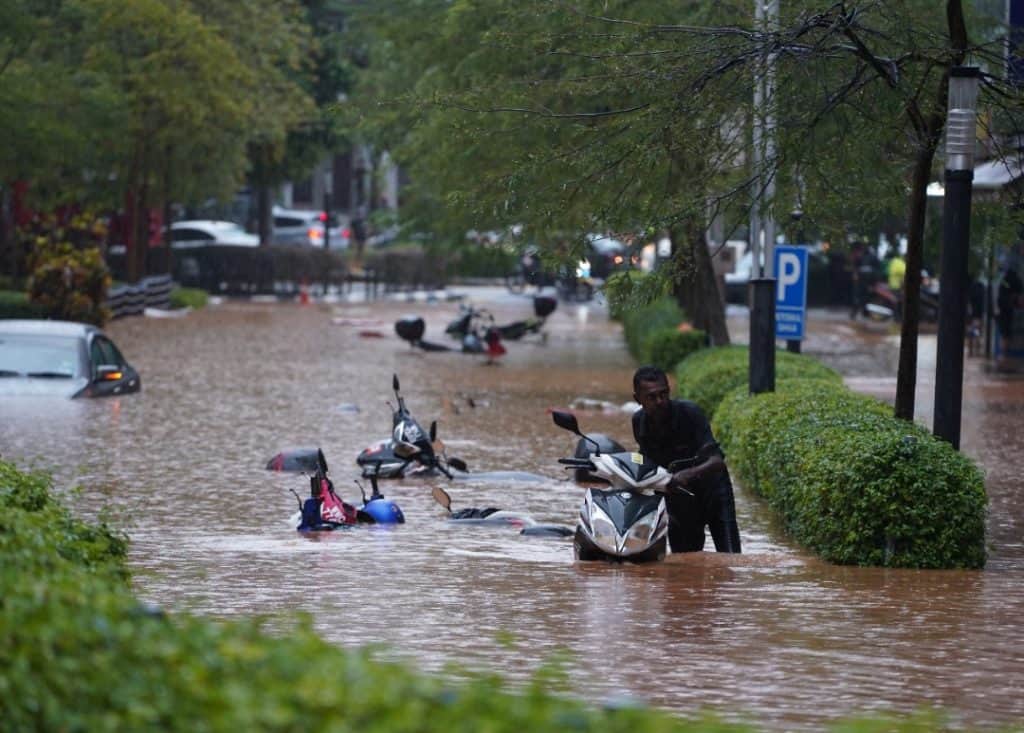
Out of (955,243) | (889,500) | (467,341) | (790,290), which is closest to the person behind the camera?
(889,500)

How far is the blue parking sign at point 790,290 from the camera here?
72.1 ft

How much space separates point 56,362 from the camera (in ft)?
79.1

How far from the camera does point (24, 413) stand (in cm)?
2184

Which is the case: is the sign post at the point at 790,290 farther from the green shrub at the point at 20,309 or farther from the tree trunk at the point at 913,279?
the green shrub at the point at 20,309

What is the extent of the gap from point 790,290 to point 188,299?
33.6 metres

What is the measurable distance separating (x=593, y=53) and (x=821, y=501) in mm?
4165

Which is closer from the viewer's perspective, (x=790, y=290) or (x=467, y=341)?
(x=790, y=290)

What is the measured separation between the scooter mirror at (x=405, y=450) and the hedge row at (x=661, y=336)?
855cm

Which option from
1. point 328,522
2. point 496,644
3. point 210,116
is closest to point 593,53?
point 328,522

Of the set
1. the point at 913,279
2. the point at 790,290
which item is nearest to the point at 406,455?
the point at 913,279

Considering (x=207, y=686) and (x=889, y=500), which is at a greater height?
(x=207, y=686)

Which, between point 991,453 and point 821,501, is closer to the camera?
point 821,501

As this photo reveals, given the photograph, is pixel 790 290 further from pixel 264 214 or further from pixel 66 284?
pixel 264 214

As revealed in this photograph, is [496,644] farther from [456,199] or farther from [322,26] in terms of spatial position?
[322,26]
